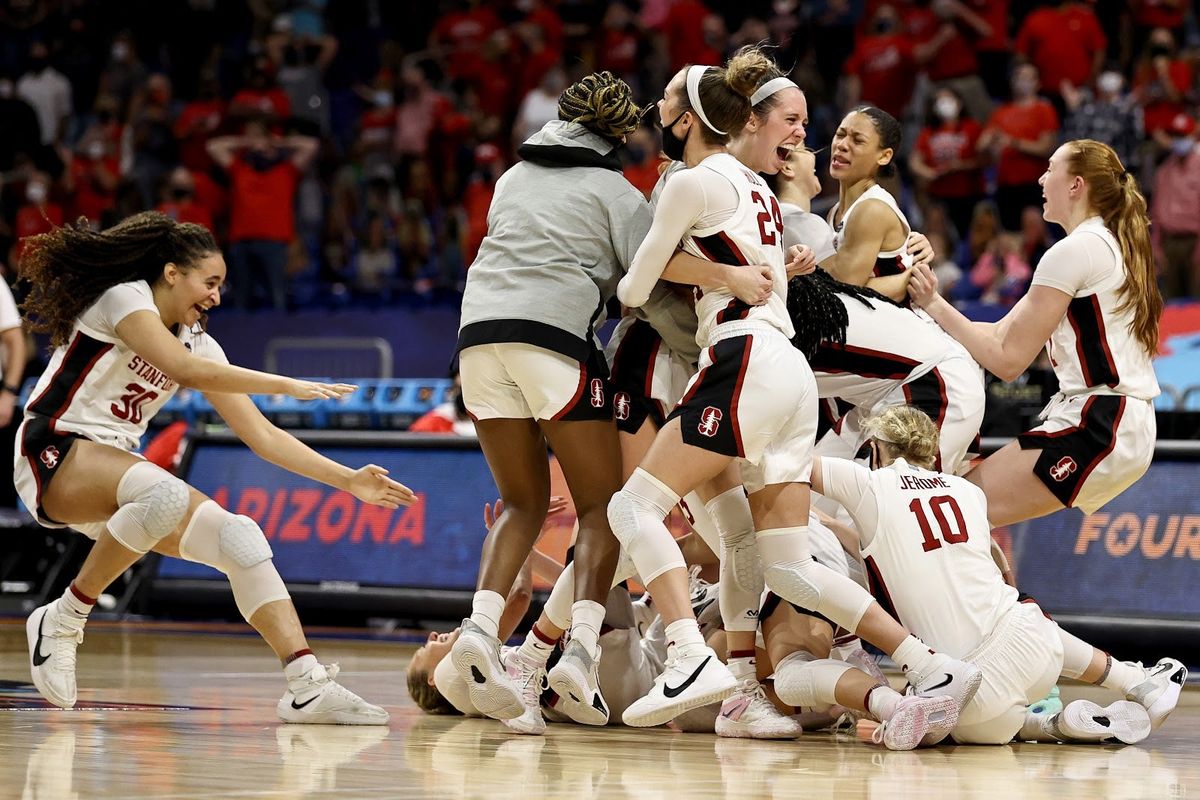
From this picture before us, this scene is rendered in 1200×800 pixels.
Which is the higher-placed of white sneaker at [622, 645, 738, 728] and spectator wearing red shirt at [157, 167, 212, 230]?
white sneaker at [622, 645, 738, 728]

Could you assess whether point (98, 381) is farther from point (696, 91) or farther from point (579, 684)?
point (696, 91)

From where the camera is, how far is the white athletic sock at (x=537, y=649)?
559 centimetres

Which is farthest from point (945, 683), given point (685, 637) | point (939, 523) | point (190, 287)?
point (190, 287)

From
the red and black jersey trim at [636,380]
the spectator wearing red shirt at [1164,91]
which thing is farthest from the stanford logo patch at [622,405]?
the spectator wearing red shirt at [1164,91]

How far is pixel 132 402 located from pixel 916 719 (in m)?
2.91

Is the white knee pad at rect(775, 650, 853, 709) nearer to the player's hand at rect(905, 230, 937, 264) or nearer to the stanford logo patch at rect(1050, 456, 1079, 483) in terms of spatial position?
the stanford logo patch at rect(1050, 456, 1079, 483)

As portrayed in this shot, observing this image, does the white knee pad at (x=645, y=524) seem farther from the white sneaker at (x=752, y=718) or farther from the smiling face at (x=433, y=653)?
the smiling face at (x=433, y=653)

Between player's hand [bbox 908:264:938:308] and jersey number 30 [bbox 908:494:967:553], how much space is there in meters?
0.93

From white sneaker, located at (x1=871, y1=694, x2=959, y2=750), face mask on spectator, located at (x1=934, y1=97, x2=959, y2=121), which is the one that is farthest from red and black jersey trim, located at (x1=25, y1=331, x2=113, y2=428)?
face mask on spectator, located at (x1=934, y1=97, x2=959, y2=121)

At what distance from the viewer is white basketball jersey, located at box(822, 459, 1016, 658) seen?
534 centimetres

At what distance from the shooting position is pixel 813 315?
19.5ft

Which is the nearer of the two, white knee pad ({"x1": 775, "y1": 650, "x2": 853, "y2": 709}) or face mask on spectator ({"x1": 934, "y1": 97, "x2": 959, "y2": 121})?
white knee pad ({"x1": 775, "y1": 650, "x2": 853, "y2": 709})

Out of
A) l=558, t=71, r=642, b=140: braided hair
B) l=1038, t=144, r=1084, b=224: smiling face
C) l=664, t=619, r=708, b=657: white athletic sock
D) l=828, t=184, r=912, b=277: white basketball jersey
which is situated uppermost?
l=558, t=71, r=642, b=140: braided hair

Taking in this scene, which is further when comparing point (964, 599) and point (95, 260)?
point (95, 260)
